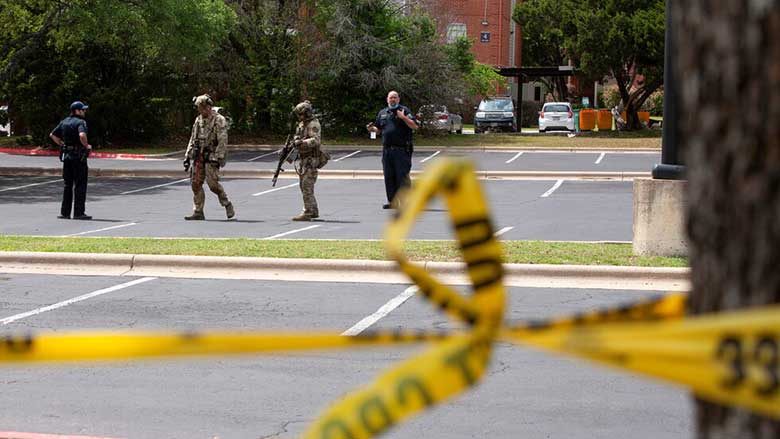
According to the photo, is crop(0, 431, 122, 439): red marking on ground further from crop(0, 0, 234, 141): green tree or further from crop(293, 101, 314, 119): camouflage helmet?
crop(0, 0, 234, 141): green tree

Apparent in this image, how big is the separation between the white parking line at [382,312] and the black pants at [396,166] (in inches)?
279

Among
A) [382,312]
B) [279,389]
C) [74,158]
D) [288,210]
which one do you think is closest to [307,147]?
[288,210]

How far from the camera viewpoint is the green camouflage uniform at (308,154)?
16859 millimetres

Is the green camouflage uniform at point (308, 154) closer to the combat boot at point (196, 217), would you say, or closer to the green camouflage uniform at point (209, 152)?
the green camouflage uniform at point (209, 152)

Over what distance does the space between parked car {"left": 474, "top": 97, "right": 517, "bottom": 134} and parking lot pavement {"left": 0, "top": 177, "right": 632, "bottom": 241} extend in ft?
82.0

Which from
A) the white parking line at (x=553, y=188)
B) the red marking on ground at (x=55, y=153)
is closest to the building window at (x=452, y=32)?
the red marking on ground at (x=55, y=153)

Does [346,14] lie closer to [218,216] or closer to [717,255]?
[218,216]

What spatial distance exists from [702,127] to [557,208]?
17.7m

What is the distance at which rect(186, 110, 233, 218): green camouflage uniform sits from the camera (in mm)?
16875

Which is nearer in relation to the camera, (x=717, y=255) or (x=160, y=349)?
(x=717, y=255)

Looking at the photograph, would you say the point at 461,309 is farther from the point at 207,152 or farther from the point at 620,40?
the point at 620,40

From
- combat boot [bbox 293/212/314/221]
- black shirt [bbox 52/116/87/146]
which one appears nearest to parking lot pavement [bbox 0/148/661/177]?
black shirt [bbox 52/116/87/146]

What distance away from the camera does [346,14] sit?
3594cm

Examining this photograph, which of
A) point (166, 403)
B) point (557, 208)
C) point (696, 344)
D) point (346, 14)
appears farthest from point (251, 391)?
point (346, 14)
